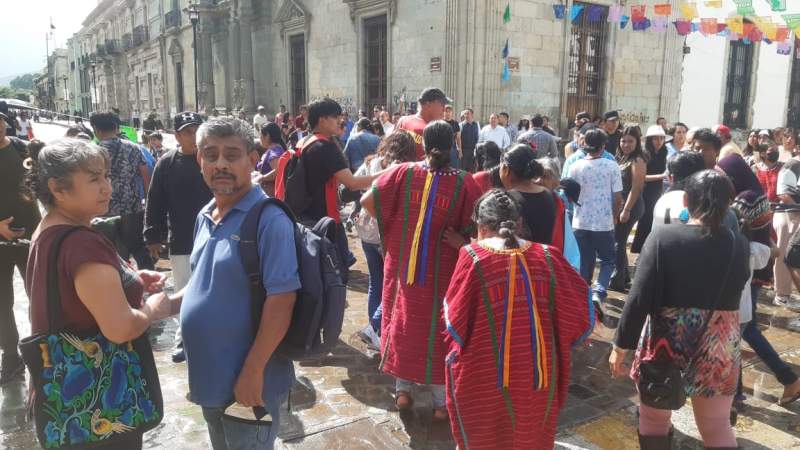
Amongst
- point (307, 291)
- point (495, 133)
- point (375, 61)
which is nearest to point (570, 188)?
point (307, 291)

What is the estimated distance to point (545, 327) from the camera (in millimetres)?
2473

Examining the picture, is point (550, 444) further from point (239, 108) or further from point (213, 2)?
point (213, 2)

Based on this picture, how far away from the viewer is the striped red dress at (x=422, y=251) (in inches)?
137

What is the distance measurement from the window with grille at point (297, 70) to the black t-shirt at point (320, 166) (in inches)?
665

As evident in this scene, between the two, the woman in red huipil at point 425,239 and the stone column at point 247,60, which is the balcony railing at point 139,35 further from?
the woman in red huipil at point 425,239

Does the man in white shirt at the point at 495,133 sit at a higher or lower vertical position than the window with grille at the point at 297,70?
lower

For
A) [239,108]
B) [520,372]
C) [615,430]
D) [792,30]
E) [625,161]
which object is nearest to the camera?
[520,372]

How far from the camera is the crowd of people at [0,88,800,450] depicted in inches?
Result: 82.2

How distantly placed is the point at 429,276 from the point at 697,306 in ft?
4.76

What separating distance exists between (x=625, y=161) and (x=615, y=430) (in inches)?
148

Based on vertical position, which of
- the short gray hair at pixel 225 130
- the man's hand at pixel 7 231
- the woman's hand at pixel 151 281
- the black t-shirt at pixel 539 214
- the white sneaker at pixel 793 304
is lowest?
the white sneaker at pixel 793 304

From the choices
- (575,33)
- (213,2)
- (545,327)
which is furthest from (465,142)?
(213,2)

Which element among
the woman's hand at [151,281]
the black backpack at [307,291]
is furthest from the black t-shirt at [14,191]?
the black backpack at [307,291]

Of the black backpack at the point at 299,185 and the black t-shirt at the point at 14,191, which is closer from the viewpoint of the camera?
the black t-shirt at the point at 14,191
